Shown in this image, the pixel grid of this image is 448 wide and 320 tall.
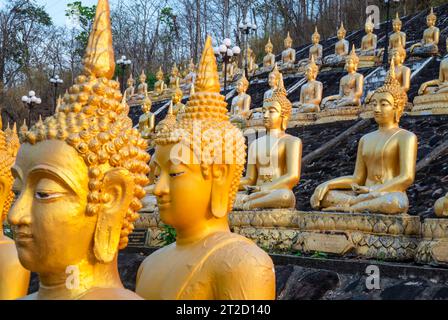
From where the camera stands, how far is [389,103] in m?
7.80

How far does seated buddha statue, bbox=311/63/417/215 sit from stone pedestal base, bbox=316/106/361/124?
644cm

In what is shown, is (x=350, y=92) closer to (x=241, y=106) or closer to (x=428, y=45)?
(x=241, y=106)

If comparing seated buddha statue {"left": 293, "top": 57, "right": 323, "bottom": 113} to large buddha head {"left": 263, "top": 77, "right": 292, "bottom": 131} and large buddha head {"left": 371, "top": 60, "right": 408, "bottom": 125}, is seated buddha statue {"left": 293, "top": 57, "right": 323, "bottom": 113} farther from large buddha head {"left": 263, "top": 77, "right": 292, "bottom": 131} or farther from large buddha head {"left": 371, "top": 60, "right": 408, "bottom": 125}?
large buddha head {"left": 371, "top": 60, "right": 408, "bottom": 125}

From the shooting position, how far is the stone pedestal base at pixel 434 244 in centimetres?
636

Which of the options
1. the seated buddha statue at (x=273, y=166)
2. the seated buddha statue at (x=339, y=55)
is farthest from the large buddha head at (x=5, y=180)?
the seated buddha statue at (x=339, y=55)

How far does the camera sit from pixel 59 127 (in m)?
2.92

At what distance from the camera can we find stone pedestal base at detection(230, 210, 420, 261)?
6949 mm

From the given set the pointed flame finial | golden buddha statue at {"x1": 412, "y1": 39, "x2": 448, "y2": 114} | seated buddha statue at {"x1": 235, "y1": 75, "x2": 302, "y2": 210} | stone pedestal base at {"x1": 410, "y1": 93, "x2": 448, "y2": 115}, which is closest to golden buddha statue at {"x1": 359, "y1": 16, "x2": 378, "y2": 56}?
golden buddha statue at {"x1": 412, "y1": 39, "x2": 448, "y2": 114}

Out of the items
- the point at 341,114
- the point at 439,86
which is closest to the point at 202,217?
the point at 439,86

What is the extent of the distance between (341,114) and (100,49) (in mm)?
11916

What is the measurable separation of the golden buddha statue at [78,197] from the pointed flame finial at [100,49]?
0.15 metres
